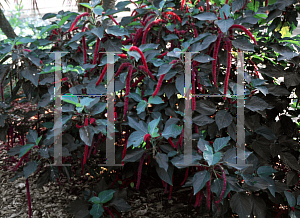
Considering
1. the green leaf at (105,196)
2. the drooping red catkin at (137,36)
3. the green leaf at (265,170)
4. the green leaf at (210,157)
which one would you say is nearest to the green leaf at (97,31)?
the drooping red catkin at (137,36)

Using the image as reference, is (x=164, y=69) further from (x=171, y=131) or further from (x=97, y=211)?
(x=97, y=211)

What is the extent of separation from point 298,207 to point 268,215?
140 millimetres

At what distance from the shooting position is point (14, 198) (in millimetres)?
1784

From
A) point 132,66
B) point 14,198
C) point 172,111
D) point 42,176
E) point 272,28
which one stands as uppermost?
point 272,28

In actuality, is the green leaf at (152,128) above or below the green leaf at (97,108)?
Result: below

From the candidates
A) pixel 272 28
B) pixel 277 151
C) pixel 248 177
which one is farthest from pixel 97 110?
pixel 272 28

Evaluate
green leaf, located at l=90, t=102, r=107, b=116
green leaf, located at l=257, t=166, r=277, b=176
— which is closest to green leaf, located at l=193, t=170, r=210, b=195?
green leaf, located at l=257, t=166, r=277, b=176

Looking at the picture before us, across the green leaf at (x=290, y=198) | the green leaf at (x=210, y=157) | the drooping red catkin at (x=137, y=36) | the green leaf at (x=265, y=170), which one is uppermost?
the drooping red catkin at (x=137, y=36)

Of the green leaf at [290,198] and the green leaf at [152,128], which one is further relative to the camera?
the green leaf at [290,198]

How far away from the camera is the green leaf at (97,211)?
1269mm

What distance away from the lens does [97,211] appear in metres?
1.28

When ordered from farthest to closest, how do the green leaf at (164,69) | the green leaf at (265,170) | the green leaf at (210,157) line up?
the green leaf at (265,170) → the green leaf at (164,69) → the green leaf at (210,157)

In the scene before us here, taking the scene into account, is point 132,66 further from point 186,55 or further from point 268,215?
point 268,215

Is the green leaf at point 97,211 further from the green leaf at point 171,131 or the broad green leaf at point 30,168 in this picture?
the green leaf at point 171,131
